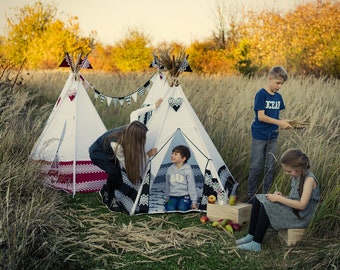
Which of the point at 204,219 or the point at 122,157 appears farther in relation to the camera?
the point at 122,157

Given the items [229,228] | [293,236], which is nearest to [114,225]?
[229,228]

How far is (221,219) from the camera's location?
536 centimetres

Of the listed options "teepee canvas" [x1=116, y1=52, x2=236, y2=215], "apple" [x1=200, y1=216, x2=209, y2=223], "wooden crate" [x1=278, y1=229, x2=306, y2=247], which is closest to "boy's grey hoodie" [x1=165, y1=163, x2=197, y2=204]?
"teepee canvas" [x1=116, y1=52, x2=236, y2=215]

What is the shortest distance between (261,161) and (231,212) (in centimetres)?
84

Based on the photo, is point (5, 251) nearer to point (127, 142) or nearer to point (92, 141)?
point (127, 142)

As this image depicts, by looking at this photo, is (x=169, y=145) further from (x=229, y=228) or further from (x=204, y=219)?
(x=229, y=228)

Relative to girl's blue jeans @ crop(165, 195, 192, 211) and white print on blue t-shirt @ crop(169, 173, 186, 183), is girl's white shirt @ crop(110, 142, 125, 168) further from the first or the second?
girl's blue jeans @ crop(165, 195, 192, 211)

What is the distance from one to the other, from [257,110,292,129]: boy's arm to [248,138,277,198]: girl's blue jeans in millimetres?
295

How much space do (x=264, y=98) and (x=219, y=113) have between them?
2.63 meters

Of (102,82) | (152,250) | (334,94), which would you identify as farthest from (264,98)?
(102,82)

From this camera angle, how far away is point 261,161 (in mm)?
5812

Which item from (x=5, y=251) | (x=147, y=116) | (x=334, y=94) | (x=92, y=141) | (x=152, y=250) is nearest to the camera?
(x=5, y=251)

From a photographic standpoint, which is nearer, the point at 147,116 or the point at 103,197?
the point at 103,197

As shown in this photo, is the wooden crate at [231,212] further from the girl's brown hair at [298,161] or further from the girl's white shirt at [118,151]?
the girl's white shirt at [118,151]
